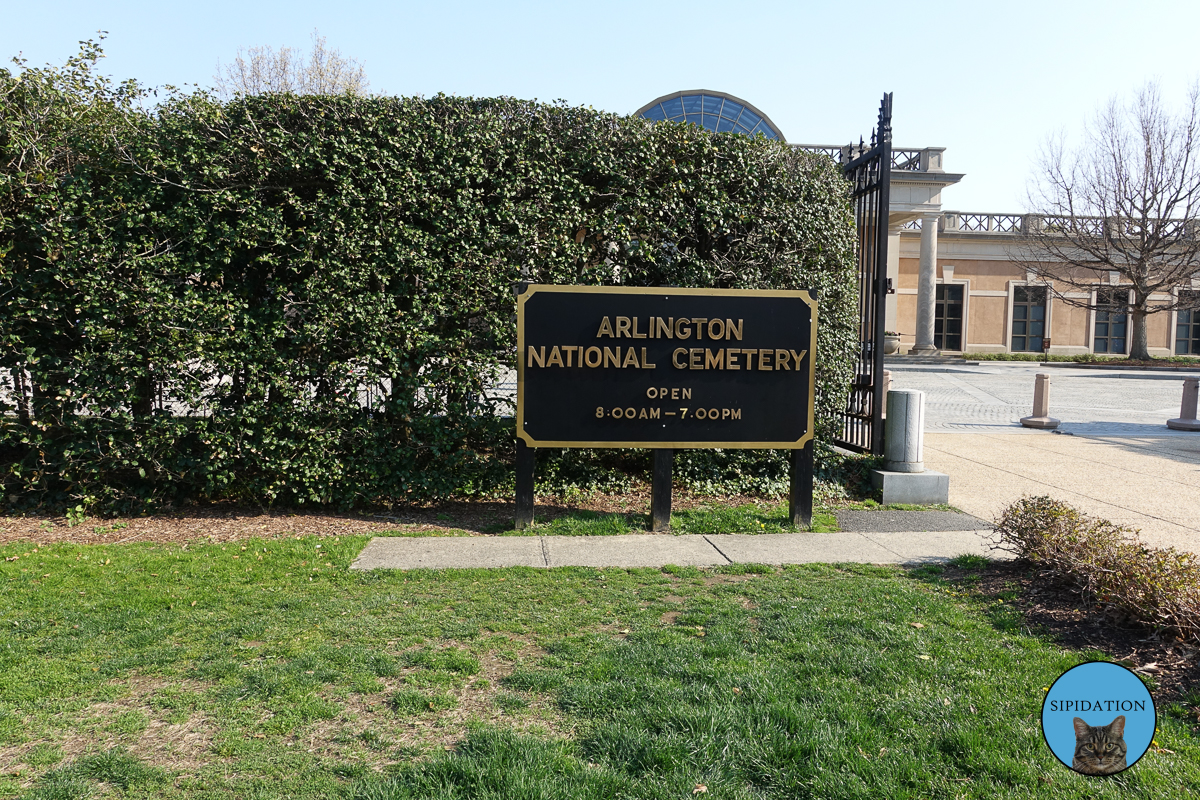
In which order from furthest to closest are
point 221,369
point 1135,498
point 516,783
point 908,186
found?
1. point 908,186
2. point 1135,498
3. point 221,369
4. point 516,783

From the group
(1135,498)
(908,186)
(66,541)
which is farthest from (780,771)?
(908,186)

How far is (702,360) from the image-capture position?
675 centimetres

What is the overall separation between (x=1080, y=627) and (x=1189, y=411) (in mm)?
13601

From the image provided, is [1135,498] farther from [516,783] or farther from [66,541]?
[66,541]

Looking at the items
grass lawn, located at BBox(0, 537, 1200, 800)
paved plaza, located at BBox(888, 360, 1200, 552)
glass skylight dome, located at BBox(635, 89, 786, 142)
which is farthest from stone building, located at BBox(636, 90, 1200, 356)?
grass lawn, located at BBox(0, 537, 1200, 800)

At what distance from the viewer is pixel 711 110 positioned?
103 ft

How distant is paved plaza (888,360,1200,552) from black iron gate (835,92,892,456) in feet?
4.02

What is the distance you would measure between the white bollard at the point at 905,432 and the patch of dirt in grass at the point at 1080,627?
249 centimetres

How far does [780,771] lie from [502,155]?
5627mm

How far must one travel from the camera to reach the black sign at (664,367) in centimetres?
657

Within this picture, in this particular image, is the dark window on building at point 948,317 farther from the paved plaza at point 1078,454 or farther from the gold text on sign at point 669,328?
the gold text on sign at point 669,328

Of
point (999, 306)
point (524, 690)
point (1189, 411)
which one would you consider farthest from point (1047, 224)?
point (524, 690)

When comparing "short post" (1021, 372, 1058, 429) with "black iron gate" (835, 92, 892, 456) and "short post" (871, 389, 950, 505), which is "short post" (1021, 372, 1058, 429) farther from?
"short post" (871, 389, 950, 505)

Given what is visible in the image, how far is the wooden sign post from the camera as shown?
657cm
